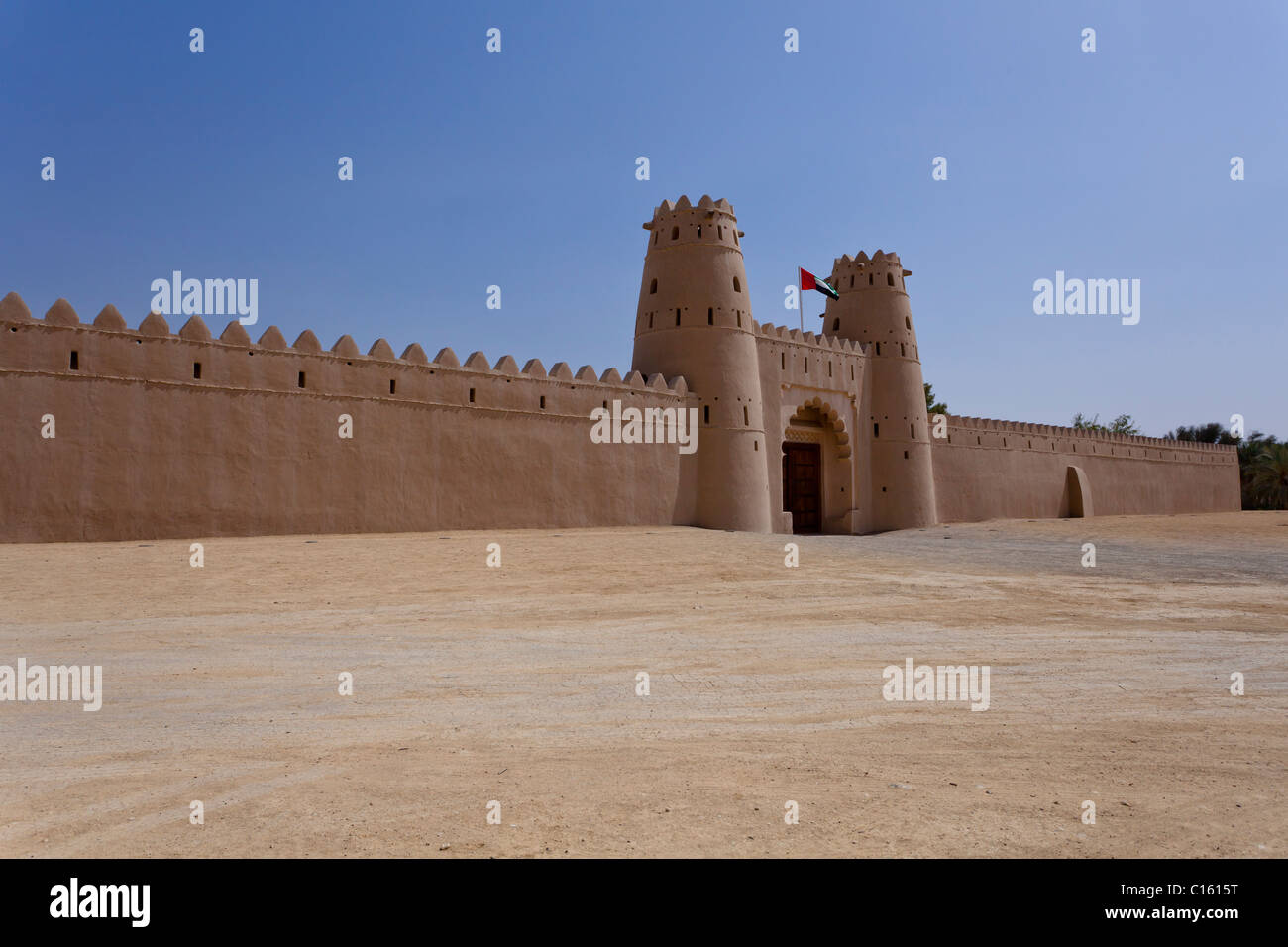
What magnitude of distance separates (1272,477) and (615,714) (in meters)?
55.2

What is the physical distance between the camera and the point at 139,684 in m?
7.33

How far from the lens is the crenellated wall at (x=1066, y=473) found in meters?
34.5

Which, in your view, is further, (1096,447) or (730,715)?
(1096,447)

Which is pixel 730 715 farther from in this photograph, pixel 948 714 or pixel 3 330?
pixel 3 330

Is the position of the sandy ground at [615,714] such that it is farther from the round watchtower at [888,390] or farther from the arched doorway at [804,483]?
the round watchtower at [888,390]

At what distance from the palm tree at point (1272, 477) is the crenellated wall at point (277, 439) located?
42.3m

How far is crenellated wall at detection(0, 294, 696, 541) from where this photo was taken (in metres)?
15.1

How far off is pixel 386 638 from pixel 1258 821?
7.58 m

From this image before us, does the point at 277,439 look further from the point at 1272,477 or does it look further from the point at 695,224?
the point at 1272,477

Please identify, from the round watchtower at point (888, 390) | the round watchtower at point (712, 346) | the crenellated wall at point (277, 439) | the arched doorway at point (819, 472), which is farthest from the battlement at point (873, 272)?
the crenellated wall at point (277, 439)

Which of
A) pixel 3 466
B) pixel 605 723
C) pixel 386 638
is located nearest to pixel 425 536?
pixel 3 466

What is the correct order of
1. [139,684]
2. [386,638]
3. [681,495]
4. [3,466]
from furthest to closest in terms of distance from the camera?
1. [681,495]
2. [3,466]
3. [386,638]
4. [139,684]
